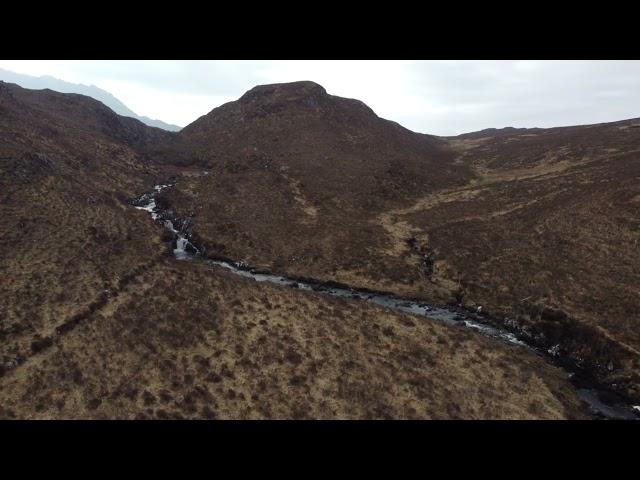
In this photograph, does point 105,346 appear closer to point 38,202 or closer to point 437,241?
point 38,202

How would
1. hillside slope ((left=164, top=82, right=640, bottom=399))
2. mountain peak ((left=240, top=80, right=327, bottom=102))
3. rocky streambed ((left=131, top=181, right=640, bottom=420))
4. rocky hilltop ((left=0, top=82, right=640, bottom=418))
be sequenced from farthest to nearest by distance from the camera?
mountain peak ((left=240, top=80, right=327, bottom=102)) < hillside slope ((left=164, top=82, right=640, bottom=399)) < rocky streambed ((left=131, top=181, right=640, bottom=420)) < rocky hilltop ((left=0, top=82, right=640, bottom=418))

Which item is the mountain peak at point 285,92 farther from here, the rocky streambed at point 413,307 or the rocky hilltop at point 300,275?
the rocky streambed at point 413,307

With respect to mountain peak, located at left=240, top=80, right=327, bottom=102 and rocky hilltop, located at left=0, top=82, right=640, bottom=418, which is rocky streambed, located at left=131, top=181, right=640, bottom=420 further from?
mountain peak, located at left=240, top=80, right=327, bottom=102

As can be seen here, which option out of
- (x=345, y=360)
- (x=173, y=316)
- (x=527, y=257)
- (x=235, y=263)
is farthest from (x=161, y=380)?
(x=527, y=257)

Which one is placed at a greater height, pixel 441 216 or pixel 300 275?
pixel 441 216

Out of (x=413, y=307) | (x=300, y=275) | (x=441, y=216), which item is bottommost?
(x=413, y=307)

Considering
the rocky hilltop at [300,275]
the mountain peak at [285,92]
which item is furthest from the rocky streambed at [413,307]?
the mountain peak at [285,92]

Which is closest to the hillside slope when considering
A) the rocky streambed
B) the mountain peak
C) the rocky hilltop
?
the rocky hilltop

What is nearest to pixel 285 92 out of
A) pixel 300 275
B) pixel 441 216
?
pixel 441 216

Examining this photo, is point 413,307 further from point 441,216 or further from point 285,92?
point 285,92
